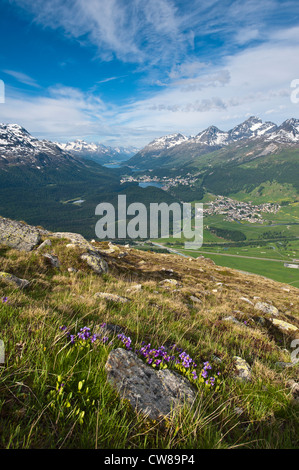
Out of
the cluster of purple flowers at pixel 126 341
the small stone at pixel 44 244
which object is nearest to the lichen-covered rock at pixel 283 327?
the cluster of purple flowers at pixel 126 341

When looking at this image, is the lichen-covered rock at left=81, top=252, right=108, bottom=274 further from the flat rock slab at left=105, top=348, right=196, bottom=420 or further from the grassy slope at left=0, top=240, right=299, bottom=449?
the flat rock slab at left=105, top=348, right=196, bottom=420

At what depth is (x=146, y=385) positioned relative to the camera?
283cm

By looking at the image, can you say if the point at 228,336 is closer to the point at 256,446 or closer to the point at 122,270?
the point at 256,446

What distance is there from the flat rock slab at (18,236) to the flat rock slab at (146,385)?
40.3 feet

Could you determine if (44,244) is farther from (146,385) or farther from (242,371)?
(242,371)

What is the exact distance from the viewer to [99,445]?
1.97 meters

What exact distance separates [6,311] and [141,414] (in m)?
2.94

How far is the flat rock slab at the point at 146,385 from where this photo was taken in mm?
2547

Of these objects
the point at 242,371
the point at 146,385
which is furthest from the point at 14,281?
the point at 242,371

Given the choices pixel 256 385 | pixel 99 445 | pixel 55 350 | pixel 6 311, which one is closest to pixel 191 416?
pixel 99 445

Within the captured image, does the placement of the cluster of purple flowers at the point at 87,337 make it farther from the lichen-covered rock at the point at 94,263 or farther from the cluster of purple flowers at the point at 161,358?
the lichen-covered rock at the point at 94,263

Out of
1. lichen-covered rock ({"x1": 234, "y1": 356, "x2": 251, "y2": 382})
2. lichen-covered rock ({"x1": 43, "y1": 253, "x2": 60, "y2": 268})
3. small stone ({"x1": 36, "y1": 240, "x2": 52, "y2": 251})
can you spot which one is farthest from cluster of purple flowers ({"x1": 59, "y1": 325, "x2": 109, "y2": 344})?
small stone ({"x1": 36, "y1": 240, "x2": 52, "y2": 251})

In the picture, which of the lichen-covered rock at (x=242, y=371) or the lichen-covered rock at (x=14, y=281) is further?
the lichen-covered rock at (x=14, y=281)

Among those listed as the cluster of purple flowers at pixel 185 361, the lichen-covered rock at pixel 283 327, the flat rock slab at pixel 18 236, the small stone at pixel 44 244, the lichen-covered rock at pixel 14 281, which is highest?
the flat rock slab at pixel 18 236
